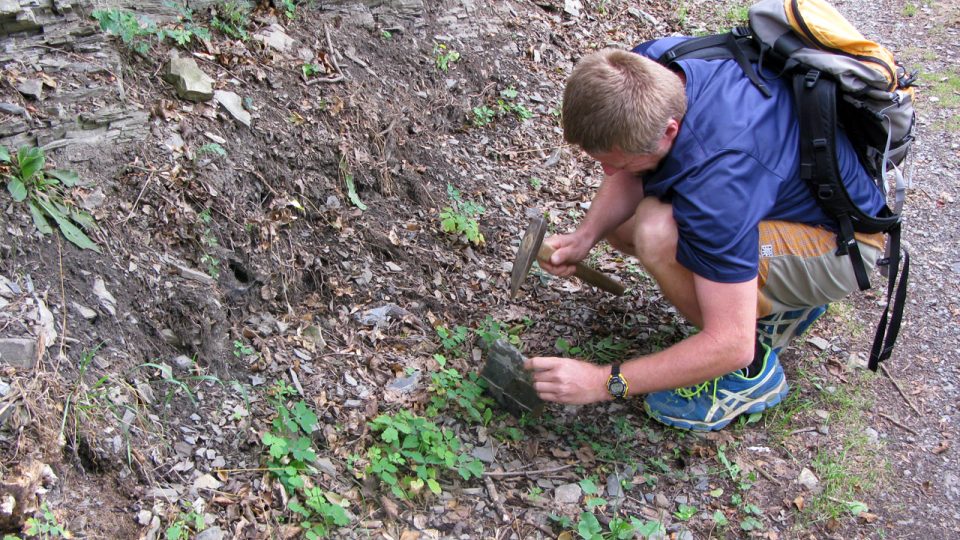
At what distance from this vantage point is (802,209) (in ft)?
10.3

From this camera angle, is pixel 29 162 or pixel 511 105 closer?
pixel 29 162

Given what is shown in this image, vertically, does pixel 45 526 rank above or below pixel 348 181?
below

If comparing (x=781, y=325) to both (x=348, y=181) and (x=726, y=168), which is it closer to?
(x=726, y=168)

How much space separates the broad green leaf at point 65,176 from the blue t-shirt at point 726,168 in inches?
97.0

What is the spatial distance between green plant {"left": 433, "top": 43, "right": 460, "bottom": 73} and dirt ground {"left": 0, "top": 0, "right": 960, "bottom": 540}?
12.4 inches

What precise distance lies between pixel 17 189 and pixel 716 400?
3.15 metres

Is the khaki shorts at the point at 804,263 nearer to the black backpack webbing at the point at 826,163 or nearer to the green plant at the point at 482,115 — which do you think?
the black backpack webbing at the point at 826,163

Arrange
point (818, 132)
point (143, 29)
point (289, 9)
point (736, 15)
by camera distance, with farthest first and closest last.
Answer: point (736, 15) → point (289, 9) → point (143, 29) → point (818, 132)

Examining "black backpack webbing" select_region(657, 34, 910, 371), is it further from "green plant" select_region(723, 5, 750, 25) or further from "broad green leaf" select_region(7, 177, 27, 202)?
"green plant" select_region(723, 5, 750, 25)

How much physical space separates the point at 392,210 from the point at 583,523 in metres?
2.04

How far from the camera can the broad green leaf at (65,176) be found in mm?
3211

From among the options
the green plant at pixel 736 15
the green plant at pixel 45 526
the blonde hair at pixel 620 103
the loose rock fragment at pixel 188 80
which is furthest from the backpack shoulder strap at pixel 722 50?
the green plant at pixel 736 15

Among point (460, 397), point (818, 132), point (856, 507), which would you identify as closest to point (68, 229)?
point (460, 397)

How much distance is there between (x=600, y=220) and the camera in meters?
3.63
